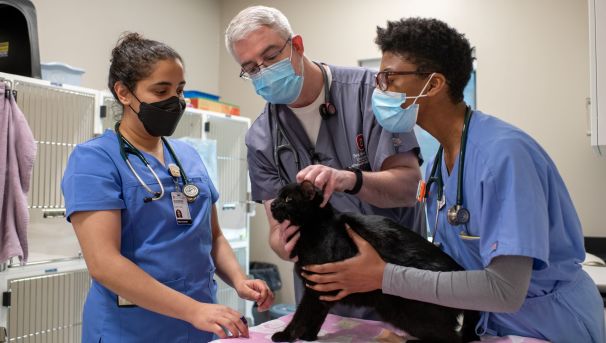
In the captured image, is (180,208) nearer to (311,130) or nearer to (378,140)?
(311,130)

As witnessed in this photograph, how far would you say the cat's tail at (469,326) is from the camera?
1065 millimetres

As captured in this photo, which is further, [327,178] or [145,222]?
[145,222]

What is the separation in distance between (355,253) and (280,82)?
0.62 metres

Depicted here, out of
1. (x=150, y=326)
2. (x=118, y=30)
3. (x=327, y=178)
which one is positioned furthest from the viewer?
(x=118, y=30)

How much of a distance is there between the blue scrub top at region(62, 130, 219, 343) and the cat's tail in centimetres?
72

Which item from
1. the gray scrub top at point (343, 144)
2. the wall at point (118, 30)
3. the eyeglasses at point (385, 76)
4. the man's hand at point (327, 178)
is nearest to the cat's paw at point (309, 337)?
the man's hand at point (327, 178)

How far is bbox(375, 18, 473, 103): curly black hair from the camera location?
1.10 m

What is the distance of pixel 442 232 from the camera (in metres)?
1.17

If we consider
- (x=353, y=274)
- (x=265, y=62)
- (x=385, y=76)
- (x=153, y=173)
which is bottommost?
(x=353, y=274)

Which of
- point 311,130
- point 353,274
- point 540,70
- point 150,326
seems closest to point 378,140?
point 311,130

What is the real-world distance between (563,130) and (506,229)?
2.54m

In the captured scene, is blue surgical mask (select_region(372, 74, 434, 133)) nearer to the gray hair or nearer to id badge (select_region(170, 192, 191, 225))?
the gray hair

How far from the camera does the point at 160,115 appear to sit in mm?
1355

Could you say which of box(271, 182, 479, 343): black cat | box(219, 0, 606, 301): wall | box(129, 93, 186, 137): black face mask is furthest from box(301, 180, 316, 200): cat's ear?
box(219, 0, 606, 301): wall
